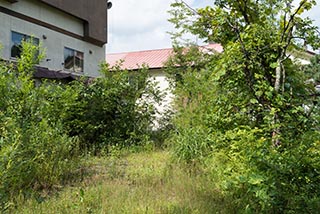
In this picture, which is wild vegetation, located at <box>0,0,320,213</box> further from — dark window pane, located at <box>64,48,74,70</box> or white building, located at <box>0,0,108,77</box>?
dark window pane, located at <box>64,48,74,70</box>

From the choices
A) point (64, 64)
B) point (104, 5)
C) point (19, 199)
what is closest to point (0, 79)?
point (19, 199)

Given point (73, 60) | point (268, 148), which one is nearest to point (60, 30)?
point (73, 60)

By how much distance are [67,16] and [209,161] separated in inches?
446

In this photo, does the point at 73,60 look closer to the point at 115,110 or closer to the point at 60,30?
the point at 60,30

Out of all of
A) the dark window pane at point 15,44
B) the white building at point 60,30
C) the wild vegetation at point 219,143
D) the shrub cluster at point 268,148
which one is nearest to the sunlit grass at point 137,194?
the wild vegetation at point 219,143

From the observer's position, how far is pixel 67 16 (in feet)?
46.2

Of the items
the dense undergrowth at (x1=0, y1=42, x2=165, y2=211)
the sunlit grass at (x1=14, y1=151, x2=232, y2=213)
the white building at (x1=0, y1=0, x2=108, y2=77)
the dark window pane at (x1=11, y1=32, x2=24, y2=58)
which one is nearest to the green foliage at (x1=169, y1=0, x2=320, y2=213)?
the sunlit grass at (x1=14, y1=151, x2=232, y2=213)

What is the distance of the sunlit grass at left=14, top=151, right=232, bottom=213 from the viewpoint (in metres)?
3.49

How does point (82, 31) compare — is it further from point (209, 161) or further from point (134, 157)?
point (209, 161)

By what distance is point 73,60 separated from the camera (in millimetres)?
14602

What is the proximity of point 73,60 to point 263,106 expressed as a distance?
1272 cm

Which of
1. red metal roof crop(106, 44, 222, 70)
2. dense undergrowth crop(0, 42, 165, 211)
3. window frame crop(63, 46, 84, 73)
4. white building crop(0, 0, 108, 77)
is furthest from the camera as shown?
red metal roof crop(106, 44, 222, 70)

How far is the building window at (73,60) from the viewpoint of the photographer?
1409 cm

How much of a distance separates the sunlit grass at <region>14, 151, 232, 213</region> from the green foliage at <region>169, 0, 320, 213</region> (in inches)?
19.3
